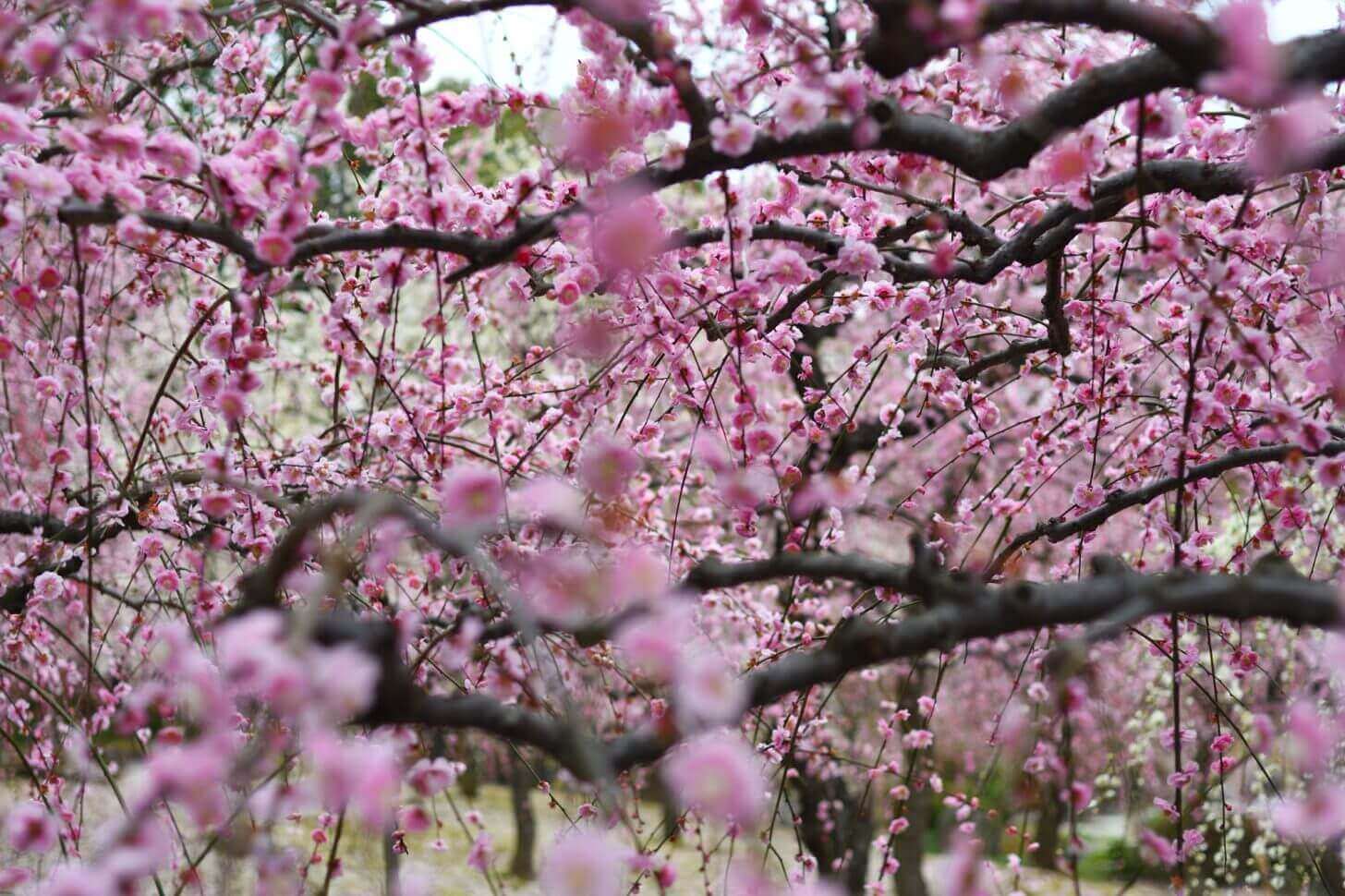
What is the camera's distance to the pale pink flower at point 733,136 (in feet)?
6.07

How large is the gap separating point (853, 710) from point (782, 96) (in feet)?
26.0

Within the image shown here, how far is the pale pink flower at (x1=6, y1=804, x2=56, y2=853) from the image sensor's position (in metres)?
1.45

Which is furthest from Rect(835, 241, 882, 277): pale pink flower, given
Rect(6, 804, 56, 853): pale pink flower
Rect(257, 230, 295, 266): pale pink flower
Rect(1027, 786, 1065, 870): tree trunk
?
Rect(1027, 786, 1065, 870): tree trunk

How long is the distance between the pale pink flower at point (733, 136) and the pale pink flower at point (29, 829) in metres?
1.46

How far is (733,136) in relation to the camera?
187cm

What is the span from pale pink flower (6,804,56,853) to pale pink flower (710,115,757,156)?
1461mm

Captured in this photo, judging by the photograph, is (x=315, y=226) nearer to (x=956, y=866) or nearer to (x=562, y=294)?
(x=562, y=294)

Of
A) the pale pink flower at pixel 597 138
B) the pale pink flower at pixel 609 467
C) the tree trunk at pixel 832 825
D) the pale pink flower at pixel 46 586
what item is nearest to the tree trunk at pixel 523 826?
the tree trunk at pixel 832 825

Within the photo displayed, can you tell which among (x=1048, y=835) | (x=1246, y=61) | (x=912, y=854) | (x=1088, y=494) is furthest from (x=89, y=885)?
(x=1048, y=835)

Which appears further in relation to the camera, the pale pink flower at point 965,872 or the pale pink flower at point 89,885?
the pale pink flower at point 965,872

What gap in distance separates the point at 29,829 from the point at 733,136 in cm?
149

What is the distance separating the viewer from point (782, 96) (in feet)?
6.33

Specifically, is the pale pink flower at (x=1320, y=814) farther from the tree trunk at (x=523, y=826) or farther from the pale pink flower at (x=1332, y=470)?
the tree trunk at (x=523, y=826)

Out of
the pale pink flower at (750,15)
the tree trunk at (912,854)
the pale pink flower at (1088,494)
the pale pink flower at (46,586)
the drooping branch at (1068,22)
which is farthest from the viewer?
the tree trunk at (912,854)
